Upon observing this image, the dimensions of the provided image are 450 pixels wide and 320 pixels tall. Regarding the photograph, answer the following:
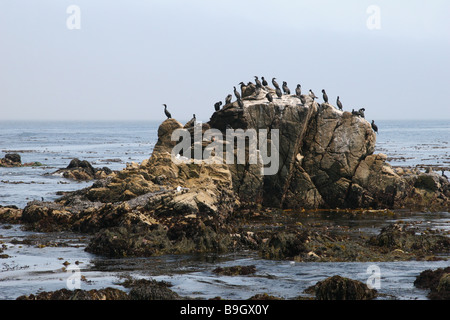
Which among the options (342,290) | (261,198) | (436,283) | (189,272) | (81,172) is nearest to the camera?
(342,290)

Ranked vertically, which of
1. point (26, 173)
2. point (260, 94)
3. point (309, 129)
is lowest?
point (26, 173)

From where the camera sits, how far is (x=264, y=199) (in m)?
36.9

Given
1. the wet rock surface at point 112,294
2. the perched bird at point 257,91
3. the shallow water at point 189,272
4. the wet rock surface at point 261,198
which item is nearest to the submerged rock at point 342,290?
the shallow water at point 189,272

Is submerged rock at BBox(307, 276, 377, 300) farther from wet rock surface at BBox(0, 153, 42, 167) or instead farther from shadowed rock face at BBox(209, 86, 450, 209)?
wet rock surface at BBox(0, 153, 42, 167)

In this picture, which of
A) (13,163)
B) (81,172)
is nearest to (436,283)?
(81,172)

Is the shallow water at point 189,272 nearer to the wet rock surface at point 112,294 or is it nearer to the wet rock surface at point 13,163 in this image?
the wet rock surface at point 112,294

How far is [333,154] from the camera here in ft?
123

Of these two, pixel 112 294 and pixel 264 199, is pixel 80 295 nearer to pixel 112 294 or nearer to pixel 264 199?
pixel 112 294

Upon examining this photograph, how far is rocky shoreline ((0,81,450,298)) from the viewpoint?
2456cm
